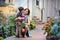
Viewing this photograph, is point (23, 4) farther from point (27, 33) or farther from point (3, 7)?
point (27, 33)

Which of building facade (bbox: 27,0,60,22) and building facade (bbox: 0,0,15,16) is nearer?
building facade (bbox: 0,0,15,16)

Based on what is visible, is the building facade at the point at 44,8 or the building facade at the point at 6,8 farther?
the building facade at the point at 44,8

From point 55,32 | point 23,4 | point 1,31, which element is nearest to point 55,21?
point 55,32

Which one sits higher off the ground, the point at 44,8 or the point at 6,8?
the point at 6,8

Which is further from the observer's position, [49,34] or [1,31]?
[1,31]

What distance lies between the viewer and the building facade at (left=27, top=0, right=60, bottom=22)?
22897mm

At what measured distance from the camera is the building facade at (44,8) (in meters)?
22.9

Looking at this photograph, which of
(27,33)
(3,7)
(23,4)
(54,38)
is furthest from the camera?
(23,4)

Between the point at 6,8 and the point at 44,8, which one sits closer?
the point at 6,8

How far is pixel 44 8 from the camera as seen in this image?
78.1 ft

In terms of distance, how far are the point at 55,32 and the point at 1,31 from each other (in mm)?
2118

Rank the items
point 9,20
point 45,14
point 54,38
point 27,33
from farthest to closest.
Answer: point 45,14, point 9,20, point 27,33, point 54,38

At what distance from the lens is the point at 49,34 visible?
357 inches

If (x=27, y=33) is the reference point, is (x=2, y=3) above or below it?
above
